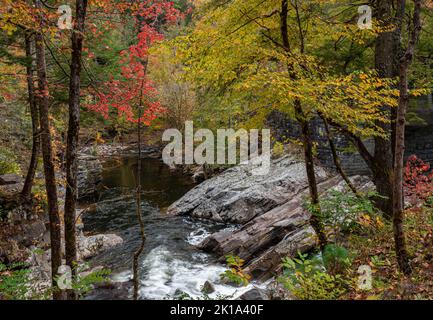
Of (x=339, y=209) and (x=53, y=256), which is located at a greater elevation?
(x=339, y=209)

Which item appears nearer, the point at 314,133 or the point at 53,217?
the point at 53,217

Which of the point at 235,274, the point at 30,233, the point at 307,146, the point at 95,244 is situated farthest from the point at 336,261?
the point at 30,233

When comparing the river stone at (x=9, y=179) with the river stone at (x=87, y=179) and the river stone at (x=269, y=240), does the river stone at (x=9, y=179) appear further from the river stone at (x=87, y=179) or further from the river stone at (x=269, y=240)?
the river stone at (x=269, y=240)

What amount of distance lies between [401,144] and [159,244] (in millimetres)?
9190

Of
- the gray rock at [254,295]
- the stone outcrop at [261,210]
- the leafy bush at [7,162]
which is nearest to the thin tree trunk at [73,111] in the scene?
the gray rock at [254,295]

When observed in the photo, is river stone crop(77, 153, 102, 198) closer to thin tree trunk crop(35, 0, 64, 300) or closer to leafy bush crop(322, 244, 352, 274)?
thin tree trunk crop(35, 0, 64, 300)

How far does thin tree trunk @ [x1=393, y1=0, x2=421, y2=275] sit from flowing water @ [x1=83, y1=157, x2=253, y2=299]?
13.7ft

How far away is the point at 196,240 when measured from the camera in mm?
12430

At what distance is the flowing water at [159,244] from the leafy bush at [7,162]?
352cm

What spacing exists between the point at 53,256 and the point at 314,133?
501 inches

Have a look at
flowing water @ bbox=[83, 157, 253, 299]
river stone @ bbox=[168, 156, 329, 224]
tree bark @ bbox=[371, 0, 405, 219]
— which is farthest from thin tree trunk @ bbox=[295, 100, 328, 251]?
river stone @ bbox=[168, 156, 329, 224]

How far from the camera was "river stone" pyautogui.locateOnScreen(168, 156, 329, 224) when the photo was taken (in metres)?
13.7
